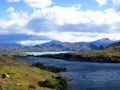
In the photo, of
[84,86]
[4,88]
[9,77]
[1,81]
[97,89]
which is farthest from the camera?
[84,86]

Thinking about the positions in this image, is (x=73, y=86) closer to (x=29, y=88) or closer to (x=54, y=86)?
(x=54, y=86)

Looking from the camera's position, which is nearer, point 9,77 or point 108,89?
point 9,77

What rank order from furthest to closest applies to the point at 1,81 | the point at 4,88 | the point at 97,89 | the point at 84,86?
1. the point at 84,86
2. the point at 97,89
3. the point at 1,81
4. the point at 4,88

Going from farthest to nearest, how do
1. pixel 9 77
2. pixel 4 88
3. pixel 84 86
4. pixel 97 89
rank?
1. pixel 84 86
2. pixel 97 89
3. pixel 9 77
4. pixel 4 88

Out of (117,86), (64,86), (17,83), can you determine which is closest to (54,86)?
(64,86)

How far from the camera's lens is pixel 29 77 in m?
111

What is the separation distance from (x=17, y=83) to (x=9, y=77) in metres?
7.96

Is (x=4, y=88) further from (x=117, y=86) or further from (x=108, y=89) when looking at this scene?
(x=117, y=86)

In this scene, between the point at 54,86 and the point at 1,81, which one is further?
the point at 54,86

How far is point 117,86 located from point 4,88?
1913 inches

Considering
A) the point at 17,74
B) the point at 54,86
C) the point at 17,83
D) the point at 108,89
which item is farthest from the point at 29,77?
the point at 108,89

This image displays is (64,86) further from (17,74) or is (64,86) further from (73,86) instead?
(17,74)

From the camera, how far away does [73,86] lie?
114 metres

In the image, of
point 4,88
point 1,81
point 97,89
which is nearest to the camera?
point 4,88
